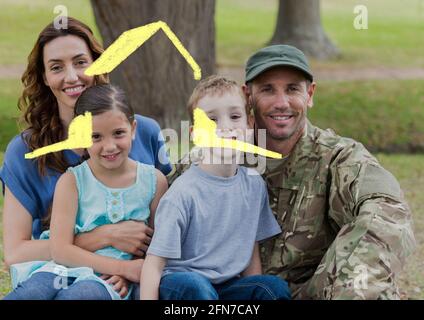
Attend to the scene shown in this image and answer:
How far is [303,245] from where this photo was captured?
3885mm

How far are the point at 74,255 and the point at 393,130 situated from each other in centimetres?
954

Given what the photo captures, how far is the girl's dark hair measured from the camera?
3.60 metres

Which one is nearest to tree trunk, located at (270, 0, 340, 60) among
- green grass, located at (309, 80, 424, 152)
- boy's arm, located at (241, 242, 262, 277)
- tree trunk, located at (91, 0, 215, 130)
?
green grass, located at (309, 80, 424, 152)

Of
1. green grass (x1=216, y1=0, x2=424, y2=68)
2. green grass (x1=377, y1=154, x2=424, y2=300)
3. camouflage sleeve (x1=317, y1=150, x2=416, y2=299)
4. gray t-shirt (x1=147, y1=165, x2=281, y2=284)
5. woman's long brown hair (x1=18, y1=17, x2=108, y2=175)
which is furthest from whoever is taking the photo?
green grass (x1=216, y1=0, x2=424, y2=68)

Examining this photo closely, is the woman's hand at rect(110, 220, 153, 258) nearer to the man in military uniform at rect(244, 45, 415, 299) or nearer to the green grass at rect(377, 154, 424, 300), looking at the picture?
the man in military uniform at rect(244, 45, 415, 299)

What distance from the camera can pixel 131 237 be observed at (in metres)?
3.66

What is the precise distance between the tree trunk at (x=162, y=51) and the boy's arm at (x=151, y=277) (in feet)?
21.8

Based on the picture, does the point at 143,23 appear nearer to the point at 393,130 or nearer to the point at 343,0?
the point at 393,130

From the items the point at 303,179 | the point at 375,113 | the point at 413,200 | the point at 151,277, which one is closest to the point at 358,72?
the point at 375,113

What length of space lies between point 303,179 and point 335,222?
0.77 feet

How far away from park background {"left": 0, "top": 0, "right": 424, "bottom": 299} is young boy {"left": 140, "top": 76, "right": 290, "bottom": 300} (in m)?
2.94

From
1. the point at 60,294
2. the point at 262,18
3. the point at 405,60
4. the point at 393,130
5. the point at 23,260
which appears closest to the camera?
the point at 60,294

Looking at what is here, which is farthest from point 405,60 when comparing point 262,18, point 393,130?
point 262,18

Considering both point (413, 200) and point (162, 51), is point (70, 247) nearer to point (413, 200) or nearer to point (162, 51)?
point (413, 200)
